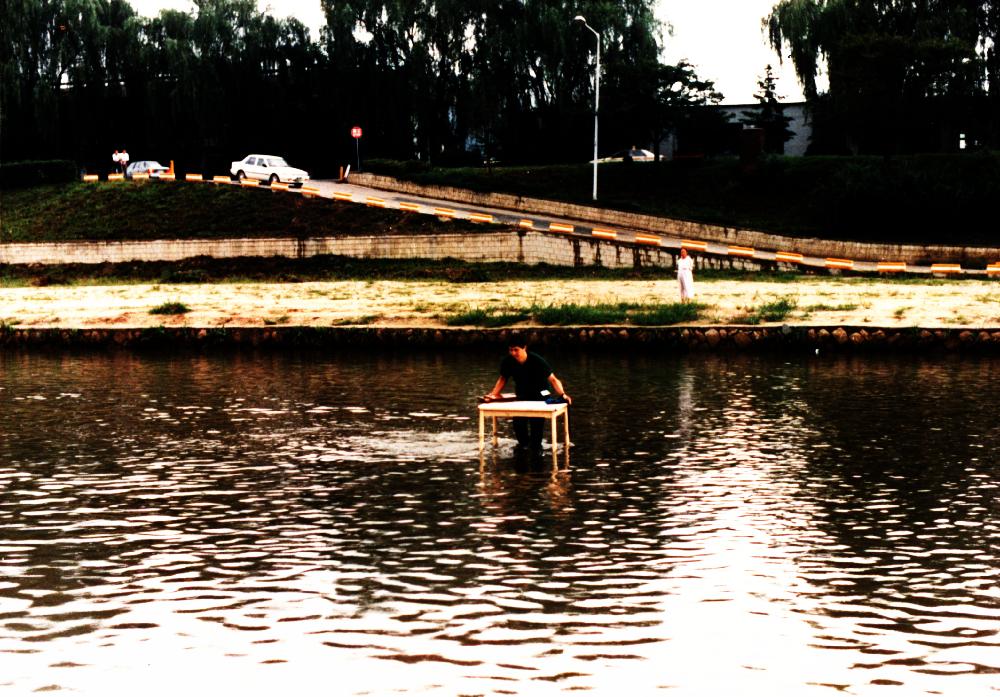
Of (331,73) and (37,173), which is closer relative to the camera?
(37,173)

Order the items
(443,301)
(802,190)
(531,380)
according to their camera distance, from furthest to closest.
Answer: (802,190)
(443,301)
(531,380)

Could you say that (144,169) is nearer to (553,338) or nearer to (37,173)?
(37,173)

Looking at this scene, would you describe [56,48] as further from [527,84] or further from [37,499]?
[37,499]

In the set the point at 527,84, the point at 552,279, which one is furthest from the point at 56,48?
the point at 552,279

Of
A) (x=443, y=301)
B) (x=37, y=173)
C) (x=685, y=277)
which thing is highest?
(x=37, y=173)

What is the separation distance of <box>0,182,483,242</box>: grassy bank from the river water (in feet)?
93.5

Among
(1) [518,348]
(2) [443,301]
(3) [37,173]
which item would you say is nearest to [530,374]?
(1) [518,348]

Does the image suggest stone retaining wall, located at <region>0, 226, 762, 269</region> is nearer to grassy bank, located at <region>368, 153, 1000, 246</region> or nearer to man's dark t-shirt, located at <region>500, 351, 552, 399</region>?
grassy bank, located at <region>368, 153, 1000, 246</region>

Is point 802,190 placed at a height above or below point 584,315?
above

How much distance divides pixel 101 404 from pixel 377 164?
48632 millimetres

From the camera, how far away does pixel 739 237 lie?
54469 millimetres

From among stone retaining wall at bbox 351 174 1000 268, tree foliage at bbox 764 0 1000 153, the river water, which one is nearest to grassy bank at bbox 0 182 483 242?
stone retaining wall at bbox 351 174 1000 268

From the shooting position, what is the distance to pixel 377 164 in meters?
70.6

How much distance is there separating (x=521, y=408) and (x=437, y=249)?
102ft
